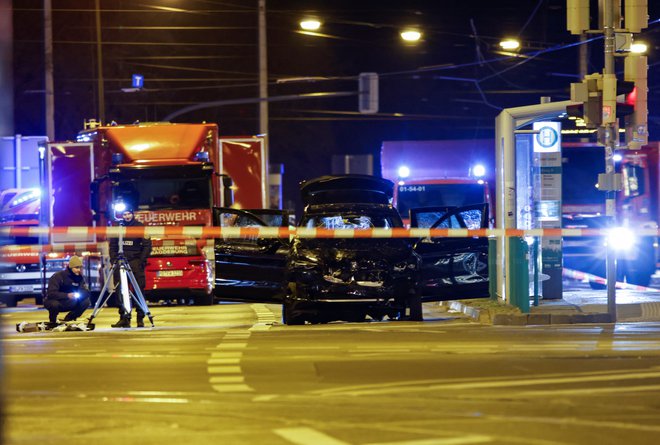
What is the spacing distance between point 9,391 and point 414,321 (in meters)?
7.92

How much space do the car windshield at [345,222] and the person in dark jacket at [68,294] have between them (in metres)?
3.61

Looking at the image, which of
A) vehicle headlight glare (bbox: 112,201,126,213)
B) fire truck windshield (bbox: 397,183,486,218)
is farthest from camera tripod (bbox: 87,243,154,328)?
fire truck windshield (bbox: 397,183,486,218)

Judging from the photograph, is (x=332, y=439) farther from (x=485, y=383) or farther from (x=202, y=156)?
(x=202, y=156)

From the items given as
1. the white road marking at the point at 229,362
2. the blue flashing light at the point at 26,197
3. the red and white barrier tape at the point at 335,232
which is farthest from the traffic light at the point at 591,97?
the blue flashing light at the point at 26,197

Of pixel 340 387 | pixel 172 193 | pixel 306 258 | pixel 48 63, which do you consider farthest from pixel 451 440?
pixel 48 63

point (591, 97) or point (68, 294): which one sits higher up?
point (591, 97)

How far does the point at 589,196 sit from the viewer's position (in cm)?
2873

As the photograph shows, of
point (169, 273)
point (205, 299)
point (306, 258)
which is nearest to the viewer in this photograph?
point (306, 258)

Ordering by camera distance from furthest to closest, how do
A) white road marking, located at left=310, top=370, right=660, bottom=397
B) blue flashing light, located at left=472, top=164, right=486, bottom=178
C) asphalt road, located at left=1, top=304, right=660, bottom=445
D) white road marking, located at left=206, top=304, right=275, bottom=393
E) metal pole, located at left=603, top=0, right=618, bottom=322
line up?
1. blue flashing light, located at left=472, top=164, right=486, bottom=178
2. metal pole, located at left=603, top=0, right=618, bottom=322
3. white road marking, located at left=206, top=304, right=275, bottom=393
4. white road marking, located at left=310, top=370, right=660, bottom=397
5. asphalt road, located at left=1, top=304, right=660, bottom=445

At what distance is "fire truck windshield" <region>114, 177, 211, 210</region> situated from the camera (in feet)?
77.1

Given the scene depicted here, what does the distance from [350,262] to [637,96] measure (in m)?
4.59

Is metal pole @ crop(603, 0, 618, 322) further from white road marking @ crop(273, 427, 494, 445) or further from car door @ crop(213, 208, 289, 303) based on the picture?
white road marking @ crop(273, 427, 494, 445)

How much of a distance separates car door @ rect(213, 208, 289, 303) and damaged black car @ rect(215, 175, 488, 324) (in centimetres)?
1

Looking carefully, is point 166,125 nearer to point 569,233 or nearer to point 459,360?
point 569,233
